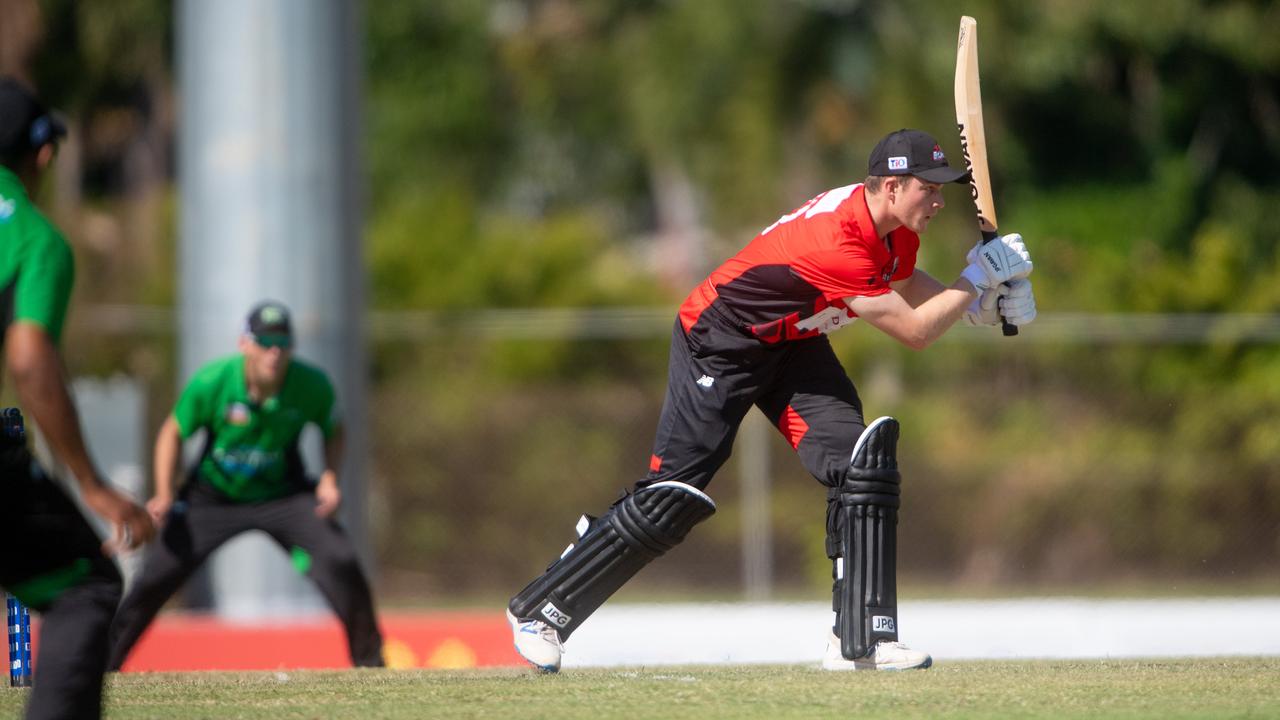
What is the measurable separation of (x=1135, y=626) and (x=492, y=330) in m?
7.23

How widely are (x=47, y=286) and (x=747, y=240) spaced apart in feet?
53.7

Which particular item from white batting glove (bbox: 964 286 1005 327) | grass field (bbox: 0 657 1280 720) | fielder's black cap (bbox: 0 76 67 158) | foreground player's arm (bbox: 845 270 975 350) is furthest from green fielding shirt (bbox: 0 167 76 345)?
white batting glove (bbox: 964 286 1005 327)

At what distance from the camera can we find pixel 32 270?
418 centimetres

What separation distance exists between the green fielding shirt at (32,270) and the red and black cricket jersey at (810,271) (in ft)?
8.63

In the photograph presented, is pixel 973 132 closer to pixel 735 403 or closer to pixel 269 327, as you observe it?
pixel 735 403

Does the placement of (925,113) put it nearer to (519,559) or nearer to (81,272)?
(519,559)

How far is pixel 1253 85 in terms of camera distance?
21531 mm

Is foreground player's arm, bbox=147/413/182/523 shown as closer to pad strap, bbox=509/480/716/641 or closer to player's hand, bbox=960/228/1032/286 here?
pad strap, bbox=509/480/716/641

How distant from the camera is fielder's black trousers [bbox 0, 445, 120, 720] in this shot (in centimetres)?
429

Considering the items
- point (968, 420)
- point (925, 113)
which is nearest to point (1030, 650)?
point (968, 420)

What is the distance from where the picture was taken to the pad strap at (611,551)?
6141 mm

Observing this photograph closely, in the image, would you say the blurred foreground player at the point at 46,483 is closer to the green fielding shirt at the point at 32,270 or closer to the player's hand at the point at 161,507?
the green fielding shirt at the point at 32,270

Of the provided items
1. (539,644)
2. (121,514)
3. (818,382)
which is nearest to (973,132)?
(818,382)

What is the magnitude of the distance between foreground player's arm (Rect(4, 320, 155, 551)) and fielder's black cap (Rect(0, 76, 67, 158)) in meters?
0.53
